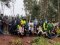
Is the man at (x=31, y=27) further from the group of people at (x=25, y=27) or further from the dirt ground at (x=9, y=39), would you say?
the dirt ground at (x=9, y=39)

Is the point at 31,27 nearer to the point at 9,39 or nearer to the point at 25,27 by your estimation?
the point at 25,27

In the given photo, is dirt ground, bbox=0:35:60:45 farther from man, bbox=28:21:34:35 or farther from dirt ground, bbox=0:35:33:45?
man, bbox=28:21:34:35

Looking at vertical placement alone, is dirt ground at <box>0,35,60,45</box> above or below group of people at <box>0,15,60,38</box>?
below

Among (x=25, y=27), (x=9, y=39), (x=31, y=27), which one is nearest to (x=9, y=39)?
(x=9, y=39)

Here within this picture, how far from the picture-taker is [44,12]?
2353cm

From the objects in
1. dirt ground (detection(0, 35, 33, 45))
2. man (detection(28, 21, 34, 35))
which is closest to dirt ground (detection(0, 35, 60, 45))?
dirt ground (detection(0, 35, 33, 45))

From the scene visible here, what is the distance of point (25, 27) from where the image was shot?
14.8 metres

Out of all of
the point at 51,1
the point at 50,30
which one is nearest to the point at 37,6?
the point at 51,1

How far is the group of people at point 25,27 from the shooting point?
14.7m

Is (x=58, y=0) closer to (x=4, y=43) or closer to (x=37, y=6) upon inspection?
(x=37, y=6)

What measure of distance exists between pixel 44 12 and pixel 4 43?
34.0 ft

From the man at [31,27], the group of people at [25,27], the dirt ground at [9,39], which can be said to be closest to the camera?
the dirt ground at [9,39]

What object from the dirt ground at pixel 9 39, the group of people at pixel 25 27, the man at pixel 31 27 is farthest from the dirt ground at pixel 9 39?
the man at pixel 31 27

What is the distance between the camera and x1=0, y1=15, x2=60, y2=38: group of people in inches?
579
